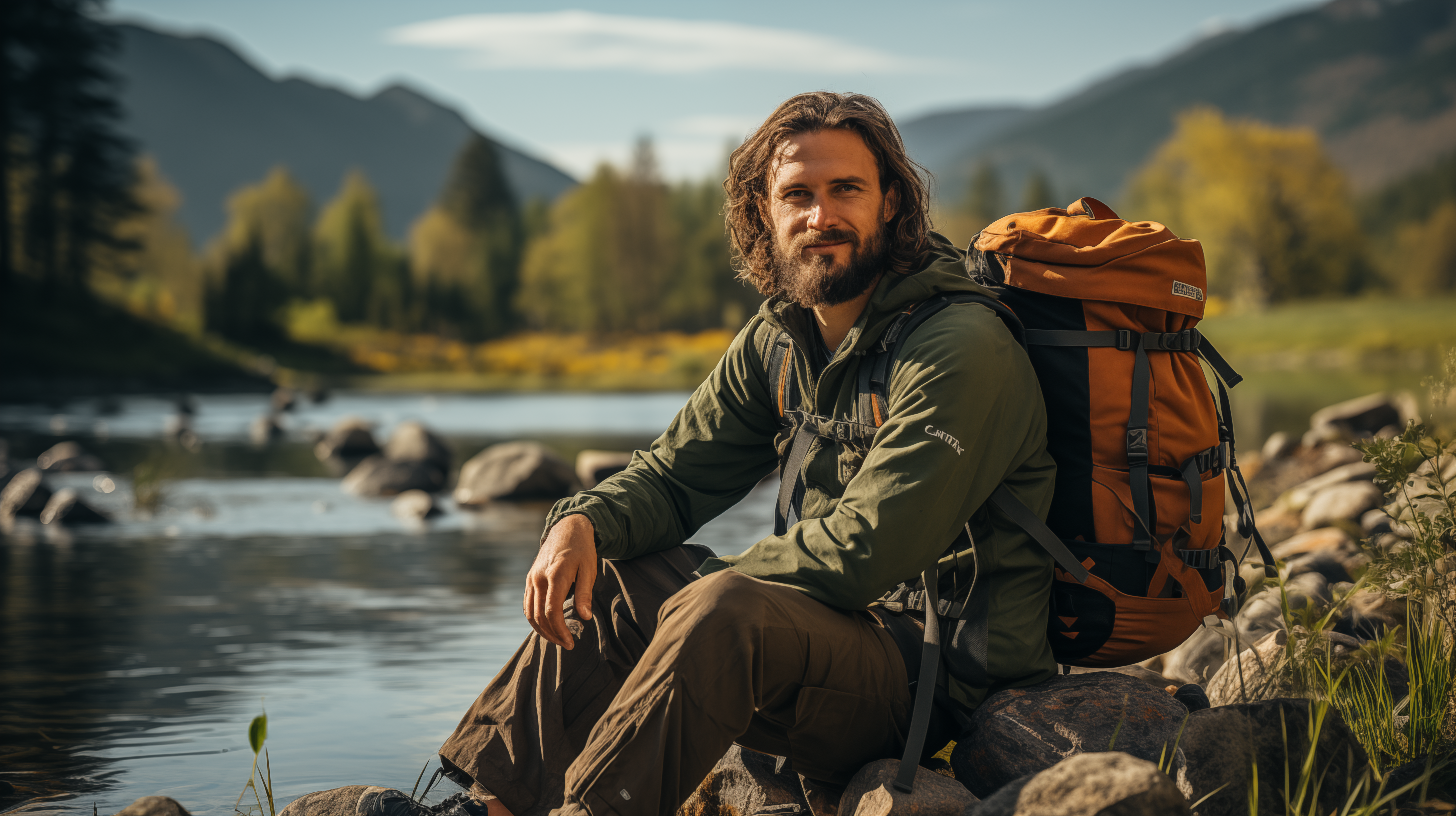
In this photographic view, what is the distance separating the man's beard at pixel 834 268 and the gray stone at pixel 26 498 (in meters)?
10.3

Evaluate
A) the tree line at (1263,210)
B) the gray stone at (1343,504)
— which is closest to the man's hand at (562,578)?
the gray stone at (1343,504)

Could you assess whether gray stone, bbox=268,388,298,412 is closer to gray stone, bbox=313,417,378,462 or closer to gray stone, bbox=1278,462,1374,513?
gray stone, bbox=313,417,378,462

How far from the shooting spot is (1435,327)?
4150 centimetres

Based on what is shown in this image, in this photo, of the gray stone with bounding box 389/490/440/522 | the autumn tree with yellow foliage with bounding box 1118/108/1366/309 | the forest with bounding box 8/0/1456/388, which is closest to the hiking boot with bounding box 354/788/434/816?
the gray stone with bounding box 389/490/440/522

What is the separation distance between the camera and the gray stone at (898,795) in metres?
2.76

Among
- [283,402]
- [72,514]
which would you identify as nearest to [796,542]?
[72,514]

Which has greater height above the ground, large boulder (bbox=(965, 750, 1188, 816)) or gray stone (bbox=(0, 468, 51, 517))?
large boulder (bbox=(965, 750, 1188, 816))

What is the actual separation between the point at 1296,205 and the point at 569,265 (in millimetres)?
39297

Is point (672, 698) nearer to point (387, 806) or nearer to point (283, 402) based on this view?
point (387, 806)

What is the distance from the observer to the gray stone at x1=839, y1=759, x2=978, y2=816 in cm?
276

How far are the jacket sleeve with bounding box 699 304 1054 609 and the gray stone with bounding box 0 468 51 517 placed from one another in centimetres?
1047

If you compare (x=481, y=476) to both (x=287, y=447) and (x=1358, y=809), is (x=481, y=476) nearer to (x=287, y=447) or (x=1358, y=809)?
(x=287, y=447)

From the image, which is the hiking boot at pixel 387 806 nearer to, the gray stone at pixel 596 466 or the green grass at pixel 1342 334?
the gray stone at pixel 596 466

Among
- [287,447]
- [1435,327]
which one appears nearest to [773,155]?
[287,447]
